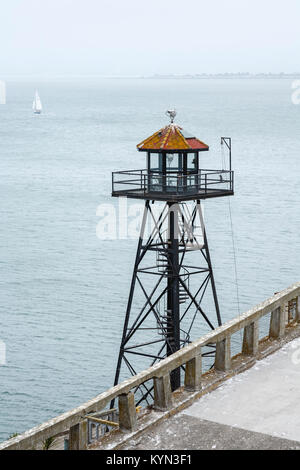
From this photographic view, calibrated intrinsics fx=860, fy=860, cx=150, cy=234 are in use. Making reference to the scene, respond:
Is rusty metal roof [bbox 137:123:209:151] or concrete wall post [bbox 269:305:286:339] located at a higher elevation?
rusty metal roof [bbox 137:123:209:151]

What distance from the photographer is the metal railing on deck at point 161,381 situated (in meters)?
9.56

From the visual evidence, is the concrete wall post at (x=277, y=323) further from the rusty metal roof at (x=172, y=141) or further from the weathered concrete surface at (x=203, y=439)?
the rusty metal roof at (x=172, y=141)

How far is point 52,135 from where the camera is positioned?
18588 centimetres

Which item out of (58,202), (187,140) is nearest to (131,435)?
(187,140)

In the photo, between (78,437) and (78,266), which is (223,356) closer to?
(78,437)

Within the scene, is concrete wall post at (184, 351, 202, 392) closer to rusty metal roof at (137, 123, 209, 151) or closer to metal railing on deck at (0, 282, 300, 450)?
metal railing on deck at (0, 282, 300, 450)

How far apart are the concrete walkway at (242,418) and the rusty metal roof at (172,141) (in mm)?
13530

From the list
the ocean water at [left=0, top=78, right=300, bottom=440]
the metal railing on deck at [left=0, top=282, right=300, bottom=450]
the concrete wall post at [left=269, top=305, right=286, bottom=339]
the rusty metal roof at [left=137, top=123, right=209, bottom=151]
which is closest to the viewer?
the metal railing on deck at [left=0, top=282, right=300, bottom=450]

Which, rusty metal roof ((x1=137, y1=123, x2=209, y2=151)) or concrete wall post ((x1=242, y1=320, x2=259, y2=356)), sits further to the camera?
rusty metal roof ((x1=137, y1=123, x2=209, y2=151))

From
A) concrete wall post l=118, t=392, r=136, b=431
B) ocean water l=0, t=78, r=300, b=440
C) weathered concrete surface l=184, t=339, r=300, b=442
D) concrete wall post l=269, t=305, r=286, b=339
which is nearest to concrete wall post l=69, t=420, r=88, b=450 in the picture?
concrete wall post l=118, t=392, r=136, b=431

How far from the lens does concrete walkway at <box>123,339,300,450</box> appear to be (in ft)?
33.7

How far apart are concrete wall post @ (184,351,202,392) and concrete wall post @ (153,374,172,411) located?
71cm

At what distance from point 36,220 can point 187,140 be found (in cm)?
5150

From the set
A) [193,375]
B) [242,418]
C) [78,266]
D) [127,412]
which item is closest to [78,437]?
[127,412]
